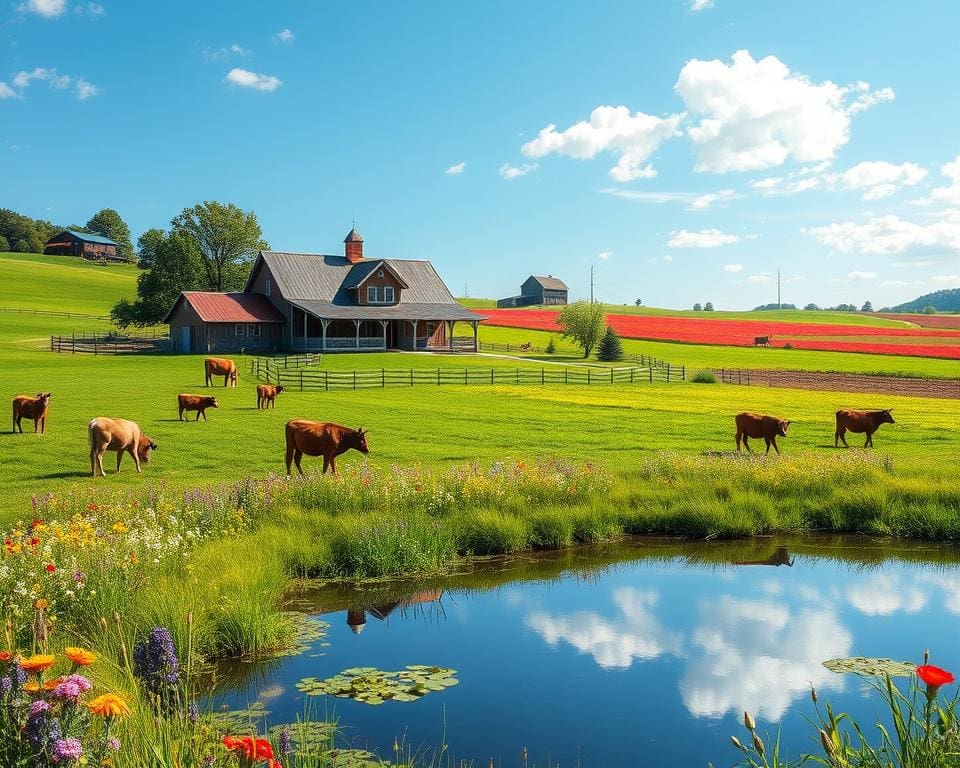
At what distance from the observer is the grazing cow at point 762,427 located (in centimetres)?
2306

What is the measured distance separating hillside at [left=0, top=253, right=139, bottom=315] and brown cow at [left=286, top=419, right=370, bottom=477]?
8491cm

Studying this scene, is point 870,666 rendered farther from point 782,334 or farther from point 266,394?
point 782,334

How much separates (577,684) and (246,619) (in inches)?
153

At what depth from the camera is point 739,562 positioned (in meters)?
14.1

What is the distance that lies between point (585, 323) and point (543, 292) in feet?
277

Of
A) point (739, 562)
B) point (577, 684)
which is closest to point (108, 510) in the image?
point (577, 684)

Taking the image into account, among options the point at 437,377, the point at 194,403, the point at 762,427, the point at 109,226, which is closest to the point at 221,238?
the point at 437,377

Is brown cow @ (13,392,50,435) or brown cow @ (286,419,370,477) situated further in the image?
brown cow @ (13,392,50,435)

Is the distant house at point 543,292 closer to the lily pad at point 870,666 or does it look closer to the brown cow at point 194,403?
the brown cow at point 194,403

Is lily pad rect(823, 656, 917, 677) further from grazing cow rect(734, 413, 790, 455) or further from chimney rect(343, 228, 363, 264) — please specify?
chimney rect(343, 228, 363, 264)

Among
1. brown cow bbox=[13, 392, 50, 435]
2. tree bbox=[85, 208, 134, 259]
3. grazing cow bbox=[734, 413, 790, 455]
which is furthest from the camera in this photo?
tree bbox=[85, 208, 134, 259]

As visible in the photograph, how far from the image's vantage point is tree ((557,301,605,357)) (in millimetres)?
70938

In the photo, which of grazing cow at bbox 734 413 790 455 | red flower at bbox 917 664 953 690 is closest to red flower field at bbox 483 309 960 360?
grazing cow at bbox 734 413 790 455

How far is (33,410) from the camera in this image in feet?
78.5
